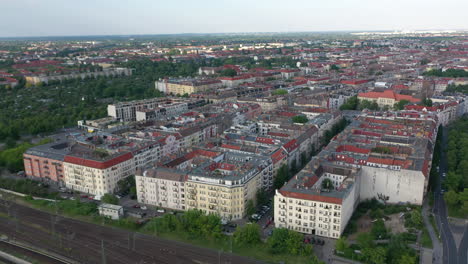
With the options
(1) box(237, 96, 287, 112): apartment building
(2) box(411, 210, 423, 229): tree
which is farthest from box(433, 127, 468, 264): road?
(1) box(237, 96, 287, 112): apartment building

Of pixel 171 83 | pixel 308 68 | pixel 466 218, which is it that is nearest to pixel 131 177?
pixel 466 218

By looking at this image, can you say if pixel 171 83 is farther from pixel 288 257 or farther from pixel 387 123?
pixel 288 257

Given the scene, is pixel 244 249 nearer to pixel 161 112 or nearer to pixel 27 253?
pixel 27 253

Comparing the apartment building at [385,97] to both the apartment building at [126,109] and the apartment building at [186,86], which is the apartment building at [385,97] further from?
the apartment building at [126,109]

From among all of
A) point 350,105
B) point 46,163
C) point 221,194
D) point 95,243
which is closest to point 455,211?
point 221,194

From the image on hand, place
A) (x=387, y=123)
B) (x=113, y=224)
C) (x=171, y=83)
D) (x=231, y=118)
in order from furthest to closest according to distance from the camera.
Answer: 1. (x=171, y=83)
2. (x=231, y=118)
3. (x=387, y=123)
4. (x=113, y=224)
